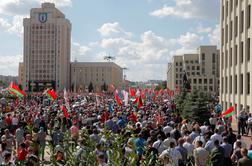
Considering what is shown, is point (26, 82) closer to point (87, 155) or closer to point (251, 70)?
point (251, 70)

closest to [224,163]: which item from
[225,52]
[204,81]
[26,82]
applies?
[225,52]

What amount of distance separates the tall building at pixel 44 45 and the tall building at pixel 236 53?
12309cm

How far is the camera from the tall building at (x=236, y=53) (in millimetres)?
32062

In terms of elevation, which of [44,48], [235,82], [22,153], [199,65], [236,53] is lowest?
[22,153]

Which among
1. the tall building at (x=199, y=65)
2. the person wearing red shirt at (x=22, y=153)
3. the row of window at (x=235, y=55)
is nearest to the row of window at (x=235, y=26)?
the row of window at (x=235, y=55)

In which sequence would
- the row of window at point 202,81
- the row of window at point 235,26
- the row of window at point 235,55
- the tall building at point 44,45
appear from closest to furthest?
1. the row of window at point 235,55
2. the row of window at point 235,26
3. the row of window at point 202,81
4. the tall building at point 44,45

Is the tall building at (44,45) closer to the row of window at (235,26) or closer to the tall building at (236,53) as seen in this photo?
the tall building at (236,53)

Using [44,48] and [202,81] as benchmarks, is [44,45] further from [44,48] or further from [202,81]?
[202,81]

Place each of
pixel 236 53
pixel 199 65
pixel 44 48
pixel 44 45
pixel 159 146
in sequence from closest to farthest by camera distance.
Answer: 1. pixel 159 146
2. pixel 236 53
3. pixel 199 65
4. pixel 44 45
5. pixel 44 48

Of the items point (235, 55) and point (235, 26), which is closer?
point (235, 55)

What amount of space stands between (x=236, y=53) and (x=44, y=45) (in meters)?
134

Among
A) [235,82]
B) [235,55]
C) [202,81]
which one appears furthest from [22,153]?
[202,81]

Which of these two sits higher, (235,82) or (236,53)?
(236,53)

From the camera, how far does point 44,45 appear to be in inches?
6383
